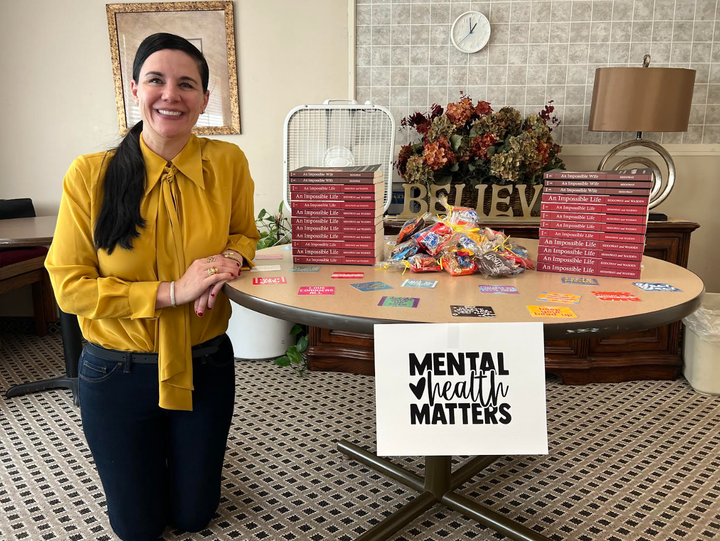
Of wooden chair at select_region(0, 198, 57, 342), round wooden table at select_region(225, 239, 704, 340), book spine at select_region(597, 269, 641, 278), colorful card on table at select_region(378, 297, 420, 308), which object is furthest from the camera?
wooden chair at select_region(0, 198, 57, 342)

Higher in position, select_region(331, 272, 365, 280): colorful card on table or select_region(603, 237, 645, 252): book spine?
select_region(603, 237, 645, 252): book spine

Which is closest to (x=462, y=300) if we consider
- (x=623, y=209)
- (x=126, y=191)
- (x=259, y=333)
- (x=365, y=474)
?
(x=623, y=209)

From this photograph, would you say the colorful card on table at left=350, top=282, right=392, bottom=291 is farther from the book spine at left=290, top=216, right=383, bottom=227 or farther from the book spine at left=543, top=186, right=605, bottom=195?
the book spine at left=543, top=186, right=605, bottom=195

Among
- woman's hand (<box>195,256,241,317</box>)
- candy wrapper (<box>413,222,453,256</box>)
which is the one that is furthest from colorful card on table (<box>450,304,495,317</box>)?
woman's hand (<box>195,256,241,317</box>)

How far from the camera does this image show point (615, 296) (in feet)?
4.51

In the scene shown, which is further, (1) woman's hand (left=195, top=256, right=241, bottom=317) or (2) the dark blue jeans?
(2) the dark blue jeans

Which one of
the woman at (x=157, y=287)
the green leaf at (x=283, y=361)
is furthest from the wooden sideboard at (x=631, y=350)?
the woman at (x=157, y=287)

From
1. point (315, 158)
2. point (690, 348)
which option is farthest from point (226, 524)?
point (690, 348)

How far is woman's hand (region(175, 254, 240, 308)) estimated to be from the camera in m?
1.52

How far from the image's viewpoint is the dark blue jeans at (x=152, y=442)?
1668 mm

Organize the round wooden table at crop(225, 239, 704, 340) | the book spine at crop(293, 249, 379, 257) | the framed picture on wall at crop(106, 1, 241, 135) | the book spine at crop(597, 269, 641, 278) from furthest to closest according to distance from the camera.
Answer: the framed picture on wall at crop(106, 1, 241, 135) < the book spine at crop(293, 249, 379, 257) < the book spine at crop(597, 269, 641, 278) < the round wooden table at crop(225, 239, 704, 340)

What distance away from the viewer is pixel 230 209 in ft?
5.75

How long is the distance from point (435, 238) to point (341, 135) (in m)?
1.41

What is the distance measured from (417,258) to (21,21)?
3.18 meters
